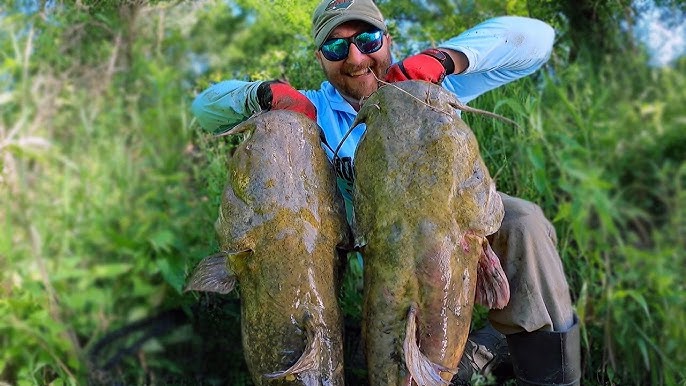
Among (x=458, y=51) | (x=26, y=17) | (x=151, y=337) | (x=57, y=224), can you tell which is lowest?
(x=151, y=337)

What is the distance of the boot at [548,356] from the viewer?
2.26 metres

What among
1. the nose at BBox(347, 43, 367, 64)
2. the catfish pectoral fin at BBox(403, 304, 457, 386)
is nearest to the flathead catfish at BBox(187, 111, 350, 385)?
the catfish pectoral fin at BBox(403, 304, 457, 386)

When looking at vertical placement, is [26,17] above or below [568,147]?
above

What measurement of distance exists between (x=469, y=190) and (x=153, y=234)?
7.26 feet

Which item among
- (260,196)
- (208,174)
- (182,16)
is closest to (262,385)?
(260,196)

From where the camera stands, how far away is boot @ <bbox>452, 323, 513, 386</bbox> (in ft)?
8.87

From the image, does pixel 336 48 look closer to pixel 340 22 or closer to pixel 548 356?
pixel 340 22

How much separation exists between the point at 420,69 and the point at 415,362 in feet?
3.60

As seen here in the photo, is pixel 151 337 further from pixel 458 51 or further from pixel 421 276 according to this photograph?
pixel 458 51

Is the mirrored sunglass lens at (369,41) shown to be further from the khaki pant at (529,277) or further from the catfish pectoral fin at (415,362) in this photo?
the catfish pectoral fin at (415,362)

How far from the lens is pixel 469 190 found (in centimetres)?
191

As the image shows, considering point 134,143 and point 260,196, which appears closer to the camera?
point 260,196

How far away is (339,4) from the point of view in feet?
8.70

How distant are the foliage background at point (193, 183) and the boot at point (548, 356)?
0.37 metres
